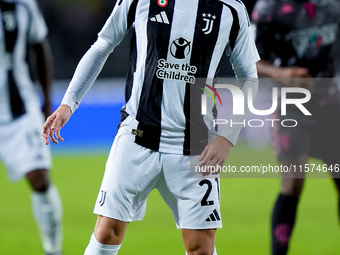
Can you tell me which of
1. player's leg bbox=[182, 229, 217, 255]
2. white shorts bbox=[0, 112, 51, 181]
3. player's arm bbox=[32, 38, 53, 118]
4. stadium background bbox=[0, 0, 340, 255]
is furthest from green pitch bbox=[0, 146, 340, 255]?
player's leg bbox=[182, 229, 217, 255]

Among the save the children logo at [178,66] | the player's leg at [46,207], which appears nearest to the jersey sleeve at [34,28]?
the player's leg at [46,207]

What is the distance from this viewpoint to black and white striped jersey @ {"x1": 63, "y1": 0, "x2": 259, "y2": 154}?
2.72 meters

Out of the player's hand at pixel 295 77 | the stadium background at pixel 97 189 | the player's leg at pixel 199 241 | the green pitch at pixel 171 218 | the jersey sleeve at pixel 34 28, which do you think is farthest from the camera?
the stadium background at pixel 97 189

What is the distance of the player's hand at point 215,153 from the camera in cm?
265

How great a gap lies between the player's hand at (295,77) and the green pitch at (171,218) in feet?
4.41

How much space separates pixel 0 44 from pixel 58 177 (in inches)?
143

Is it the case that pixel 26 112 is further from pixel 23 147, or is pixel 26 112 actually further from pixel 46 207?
pixel 46 207

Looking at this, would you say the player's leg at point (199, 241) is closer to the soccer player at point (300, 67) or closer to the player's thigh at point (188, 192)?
the player's thigh at point (188, 192)

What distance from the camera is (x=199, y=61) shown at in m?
2.75

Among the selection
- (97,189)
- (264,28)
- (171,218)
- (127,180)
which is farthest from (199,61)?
(97,189)

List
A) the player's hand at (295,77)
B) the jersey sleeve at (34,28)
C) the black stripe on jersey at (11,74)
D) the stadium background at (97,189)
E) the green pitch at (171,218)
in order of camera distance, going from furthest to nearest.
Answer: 1. the stadium background at (97,189)
2. the green pitch at (171,218)
3. the jersey sleeve at (34,28)
4. the black stripe on jersey at (11,74)
5. the player's hand at (295,77)

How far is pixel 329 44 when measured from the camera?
12.8 ft

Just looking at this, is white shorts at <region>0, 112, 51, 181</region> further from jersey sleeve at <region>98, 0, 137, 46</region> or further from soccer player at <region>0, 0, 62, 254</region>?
jersey sleeve at <region>98, 0, 137, 46</region>

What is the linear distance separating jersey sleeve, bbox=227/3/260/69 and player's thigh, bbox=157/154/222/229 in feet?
1.54
